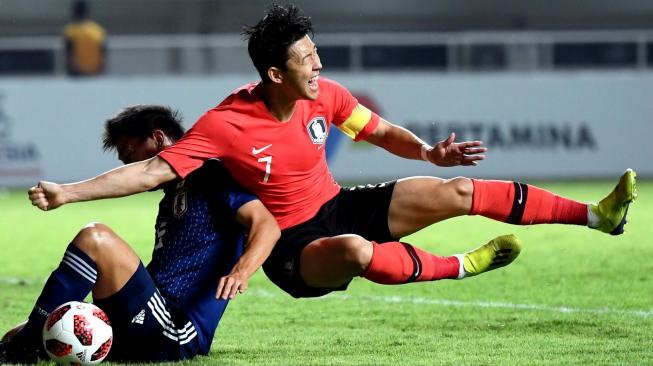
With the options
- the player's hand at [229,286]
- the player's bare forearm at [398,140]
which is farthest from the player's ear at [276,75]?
the player's hand at [229,286]

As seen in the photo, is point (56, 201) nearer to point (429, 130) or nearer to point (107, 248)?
point (107, 248)

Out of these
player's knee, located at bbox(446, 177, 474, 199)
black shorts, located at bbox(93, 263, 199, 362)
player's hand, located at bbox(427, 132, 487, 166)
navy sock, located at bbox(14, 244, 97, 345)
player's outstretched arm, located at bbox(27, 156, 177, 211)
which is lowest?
black shorts, located at bbox(93, 263, 199, 362)

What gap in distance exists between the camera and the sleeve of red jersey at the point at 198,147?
212 inches

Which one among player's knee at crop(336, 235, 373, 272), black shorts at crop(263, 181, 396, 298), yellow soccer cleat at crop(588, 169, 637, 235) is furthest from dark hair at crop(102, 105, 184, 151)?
yellow soccer cleat at crop(588, 169, 637, 235)

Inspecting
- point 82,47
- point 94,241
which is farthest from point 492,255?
point 82,47

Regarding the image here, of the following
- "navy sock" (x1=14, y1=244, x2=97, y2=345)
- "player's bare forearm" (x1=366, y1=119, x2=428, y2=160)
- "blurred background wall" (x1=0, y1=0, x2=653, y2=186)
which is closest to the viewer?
"navy sock" (x1=14, y1=244, x2=97, y2=345)

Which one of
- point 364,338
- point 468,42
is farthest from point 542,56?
point 364,338

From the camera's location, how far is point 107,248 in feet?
16.6

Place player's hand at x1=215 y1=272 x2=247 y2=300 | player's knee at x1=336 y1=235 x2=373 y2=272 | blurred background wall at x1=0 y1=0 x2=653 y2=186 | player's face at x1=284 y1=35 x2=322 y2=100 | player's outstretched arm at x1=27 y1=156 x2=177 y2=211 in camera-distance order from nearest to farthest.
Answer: player's hand at x1=215 y1=272 x2=247 y2=300 < player's outstretched arm at x1=27 y1=156 x2=177 y2=211 < player's knee at x1=336 y1=235 x2=373 y2=272 < player's face at x1=284 y1=35 x2=322 y2=100 < blurred background wall at x1=0 y1=0 x2=653 y2=186

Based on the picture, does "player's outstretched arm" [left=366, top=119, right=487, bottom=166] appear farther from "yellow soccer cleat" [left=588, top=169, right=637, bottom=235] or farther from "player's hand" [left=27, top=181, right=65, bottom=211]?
"player's hand" [left=27, top=181, right=65, bottom=211]

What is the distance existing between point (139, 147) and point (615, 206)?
85.7 inches

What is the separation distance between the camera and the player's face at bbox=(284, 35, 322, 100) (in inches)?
222

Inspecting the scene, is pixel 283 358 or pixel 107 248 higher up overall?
pixel 107 248

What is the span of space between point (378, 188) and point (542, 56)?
45.7ft
